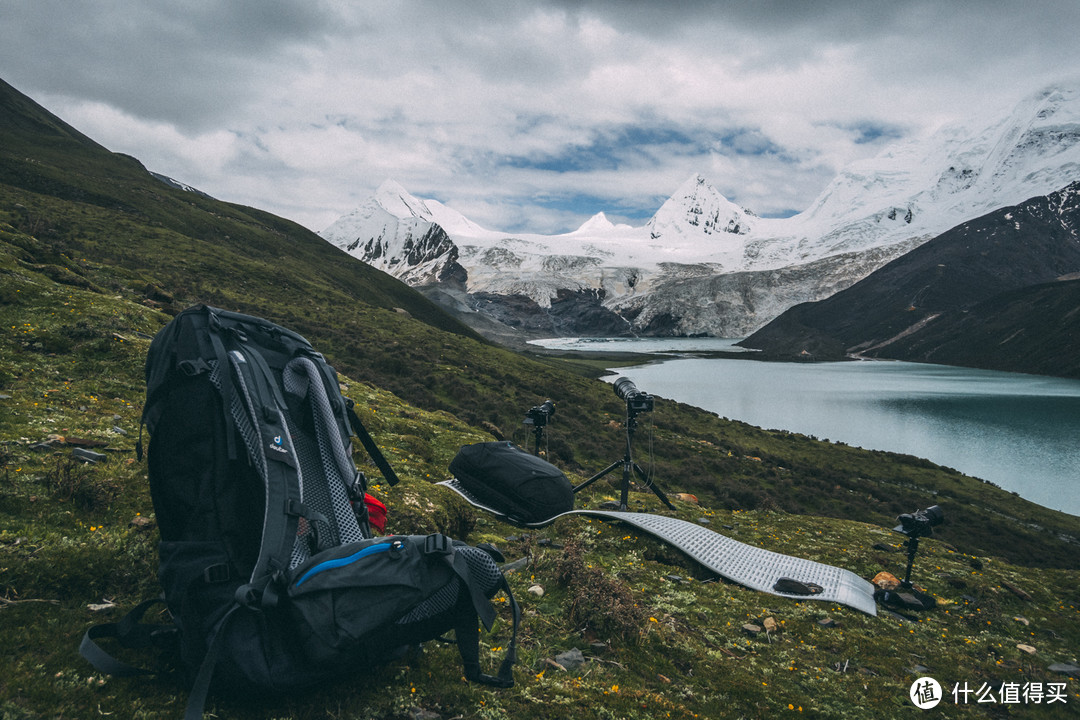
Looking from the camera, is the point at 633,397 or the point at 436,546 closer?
the point at 436,546

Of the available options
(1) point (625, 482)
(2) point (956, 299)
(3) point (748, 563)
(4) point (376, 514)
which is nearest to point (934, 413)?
(1) point (625, 482)

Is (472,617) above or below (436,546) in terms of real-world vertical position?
below

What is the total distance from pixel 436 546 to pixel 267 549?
998mm

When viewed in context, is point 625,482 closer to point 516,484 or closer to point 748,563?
point 748,563

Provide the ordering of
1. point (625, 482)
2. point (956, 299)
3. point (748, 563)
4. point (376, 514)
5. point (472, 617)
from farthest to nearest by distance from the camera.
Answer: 1. point (956, 299)
2. point (625, 482)
3. point (748, 563)
4. point (376, 514)
5. point (472, 617)

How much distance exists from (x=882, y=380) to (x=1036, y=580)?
7795 centimetres

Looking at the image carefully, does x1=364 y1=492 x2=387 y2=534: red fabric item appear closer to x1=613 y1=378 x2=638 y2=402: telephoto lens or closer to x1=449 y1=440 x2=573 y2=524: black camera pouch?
x1=449 y1=440 x2=573 y2=524: black camera pouch

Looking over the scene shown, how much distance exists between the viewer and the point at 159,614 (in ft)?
11.6

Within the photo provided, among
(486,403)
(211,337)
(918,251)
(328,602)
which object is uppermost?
(918,251)

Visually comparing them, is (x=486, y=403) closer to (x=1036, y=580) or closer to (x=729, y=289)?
(x=1036, y=580)

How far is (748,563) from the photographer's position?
7371mm

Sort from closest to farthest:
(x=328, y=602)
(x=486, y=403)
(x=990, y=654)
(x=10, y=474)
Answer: (x=328, y=602), (x=10, y=474), (x=990, y=654), (x=486, y=403)

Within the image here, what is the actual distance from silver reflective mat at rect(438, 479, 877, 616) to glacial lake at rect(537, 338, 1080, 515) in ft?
90.9

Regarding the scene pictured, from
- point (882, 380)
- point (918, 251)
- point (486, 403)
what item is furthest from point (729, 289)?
point (486, 403)
